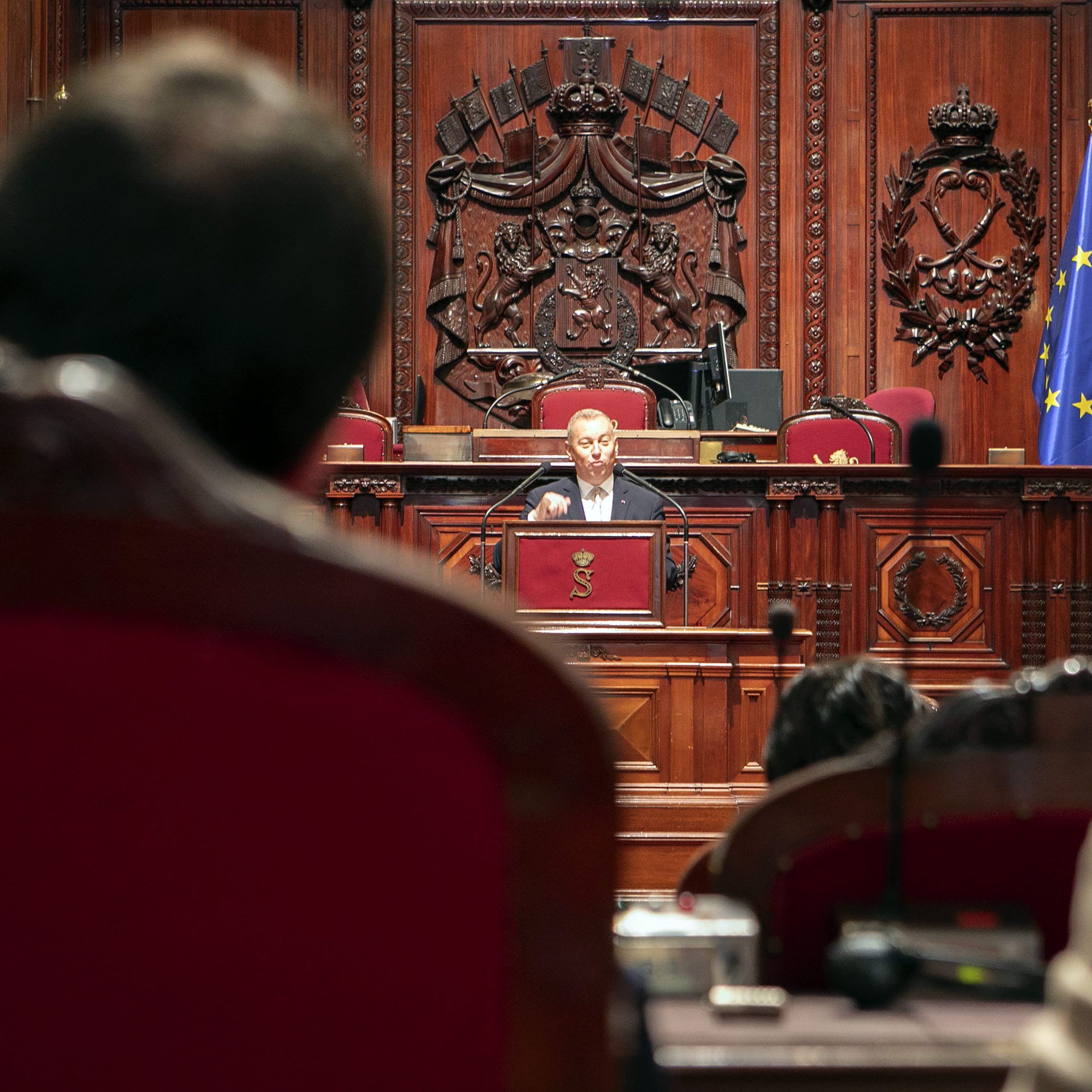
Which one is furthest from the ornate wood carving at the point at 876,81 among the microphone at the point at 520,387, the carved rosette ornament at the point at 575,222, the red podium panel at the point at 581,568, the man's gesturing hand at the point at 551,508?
the red podium panel at the point at 581,568

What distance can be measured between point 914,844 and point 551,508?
4202 mm

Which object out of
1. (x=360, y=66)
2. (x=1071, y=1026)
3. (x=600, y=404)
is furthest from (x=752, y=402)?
(x=1071, y=1026)

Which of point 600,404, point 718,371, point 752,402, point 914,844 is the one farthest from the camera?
point 752,402

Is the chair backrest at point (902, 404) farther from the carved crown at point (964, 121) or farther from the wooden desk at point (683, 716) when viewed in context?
the wooden desk at point (683, 716)

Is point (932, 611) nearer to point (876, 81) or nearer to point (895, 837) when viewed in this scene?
point (876, 81)

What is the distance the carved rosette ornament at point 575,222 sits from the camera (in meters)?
8.07

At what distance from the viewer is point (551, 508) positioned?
5.02m

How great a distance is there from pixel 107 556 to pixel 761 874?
540 mm

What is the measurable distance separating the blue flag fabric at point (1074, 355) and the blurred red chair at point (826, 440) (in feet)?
2.97

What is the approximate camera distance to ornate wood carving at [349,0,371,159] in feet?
26.6

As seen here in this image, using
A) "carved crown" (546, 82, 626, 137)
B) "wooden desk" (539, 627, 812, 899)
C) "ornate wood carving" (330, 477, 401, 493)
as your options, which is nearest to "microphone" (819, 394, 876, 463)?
"ornate wood carving" (330, 477, 401, 493)

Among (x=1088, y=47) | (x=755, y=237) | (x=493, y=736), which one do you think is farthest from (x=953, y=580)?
(x=493, y=736)

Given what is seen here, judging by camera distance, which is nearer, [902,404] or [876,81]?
[902,404]

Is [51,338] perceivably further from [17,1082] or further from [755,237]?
[755,237]
